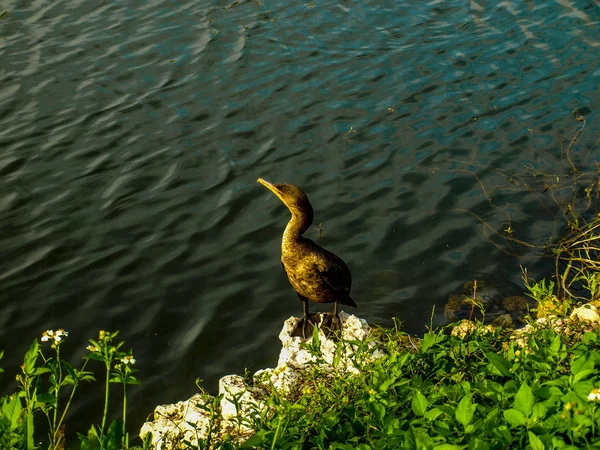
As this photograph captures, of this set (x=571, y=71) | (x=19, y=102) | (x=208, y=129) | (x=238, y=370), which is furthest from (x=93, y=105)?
(x=571, y=71)

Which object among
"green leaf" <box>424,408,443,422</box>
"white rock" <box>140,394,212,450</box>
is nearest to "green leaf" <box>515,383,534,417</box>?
"green leaf" <box>424,408,443,422</box>

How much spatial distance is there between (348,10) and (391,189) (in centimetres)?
525

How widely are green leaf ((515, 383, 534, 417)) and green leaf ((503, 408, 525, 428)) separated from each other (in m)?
0.02

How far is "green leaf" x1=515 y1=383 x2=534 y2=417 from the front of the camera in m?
2.75

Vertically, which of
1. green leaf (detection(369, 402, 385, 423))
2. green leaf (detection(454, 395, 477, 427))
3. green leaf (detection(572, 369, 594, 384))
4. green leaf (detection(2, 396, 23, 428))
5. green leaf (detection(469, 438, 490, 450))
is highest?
green leaf (detection(2, 396, 23, 428))

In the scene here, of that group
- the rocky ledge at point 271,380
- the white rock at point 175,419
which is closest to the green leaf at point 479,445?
the rocky ledge at point 271,380

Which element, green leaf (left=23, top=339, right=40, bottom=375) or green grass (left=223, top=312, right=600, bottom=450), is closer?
green grass (left=223, top=312, right=600, bottom=450)

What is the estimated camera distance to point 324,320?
5523 mm

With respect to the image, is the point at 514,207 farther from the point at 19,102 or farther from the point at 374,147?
the point at 19,102

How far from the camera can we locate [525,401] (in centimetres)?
277

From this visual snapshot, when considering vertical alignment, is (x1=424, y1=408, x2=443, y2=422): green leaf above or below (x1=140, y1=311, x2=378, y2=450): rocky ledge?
above

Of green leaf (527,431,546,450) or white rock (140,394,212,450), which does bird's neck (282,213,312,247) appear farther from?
green leaf (527,431,546,450)

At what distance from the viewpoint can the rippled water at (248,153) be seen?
695cm

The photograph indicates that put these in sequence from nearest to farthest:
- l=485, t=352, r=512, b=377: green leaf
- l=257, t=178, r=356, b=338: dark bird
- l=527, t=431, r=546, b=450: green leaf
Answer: l=527, t=431, r=546, b=450: green leaf
l=485, t=352, r=512, b=377: green leaf
l=257, t=178, r=356, b=338: dark bird
